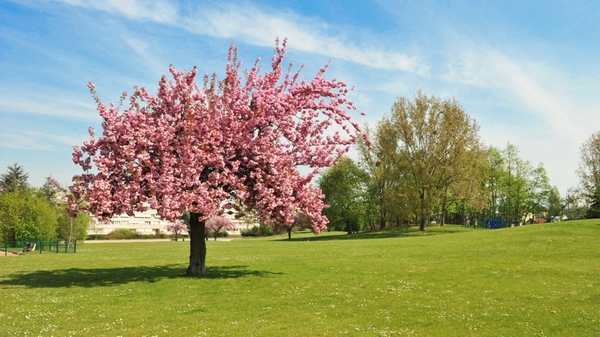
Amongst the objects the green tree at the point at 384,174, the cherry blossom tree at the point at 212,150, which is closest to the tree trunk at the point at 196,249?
the cherry blossom tree at the point at 212,150

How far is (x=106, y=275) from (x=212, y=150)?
Result: 12.4 metres

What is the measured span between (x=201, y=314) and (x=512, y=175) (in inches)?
4229

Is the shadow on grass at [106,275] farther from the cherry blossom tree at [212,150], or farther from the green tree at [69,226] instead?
the green tree at [69,226]

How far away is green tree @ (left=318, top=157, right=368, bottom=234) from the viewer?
324 feet

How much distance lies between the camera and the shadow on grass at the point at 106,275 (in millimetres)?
26642

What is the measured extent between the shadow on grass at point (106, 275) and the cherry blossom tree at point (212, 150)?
8.73 feet

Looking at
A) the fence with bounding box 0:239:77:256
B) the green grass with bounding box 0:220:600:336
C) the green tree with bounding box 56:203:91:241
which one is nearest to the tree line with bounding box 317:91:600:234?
the green grass with bounding box 0:220:600:336

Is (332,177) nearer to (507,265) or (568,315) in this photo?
A: (507,265)

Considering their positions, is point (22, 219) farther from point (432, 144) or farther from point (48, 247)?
point (432, 144)

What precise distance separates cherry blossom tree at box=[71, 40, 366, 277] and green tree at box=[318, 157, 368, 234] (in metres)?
69.8

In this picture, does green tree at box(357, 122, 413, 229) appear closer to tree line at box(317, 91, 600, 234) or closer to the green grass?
tree line at box(317, 91, 600, 234)

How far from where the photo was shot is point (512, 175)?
358 ft

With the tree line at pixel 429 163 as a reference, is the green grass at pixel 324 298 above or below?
below

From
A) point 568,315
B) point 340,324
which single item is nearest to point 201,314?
point 340,324
